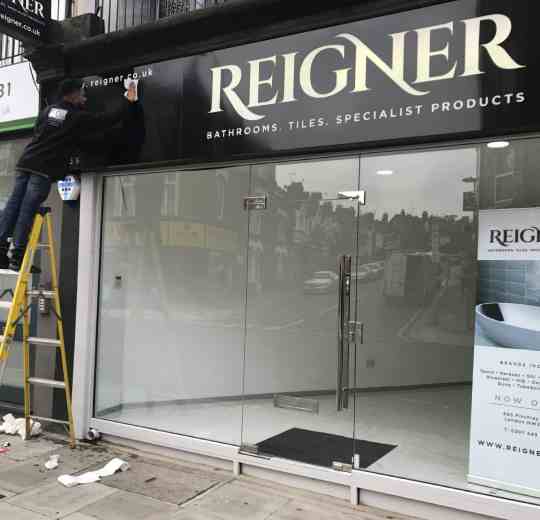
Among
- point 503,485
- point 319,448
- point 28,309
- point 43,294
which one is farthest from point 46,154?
point 503,485

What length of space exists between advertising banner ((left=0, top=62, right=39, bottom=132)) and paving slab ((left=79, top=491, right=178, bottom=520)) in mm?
3994

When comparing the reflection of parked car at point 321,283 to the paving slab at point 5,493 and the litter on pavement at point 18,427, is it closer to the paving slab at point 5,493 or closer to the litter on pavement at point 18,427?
the litter on pavement at point 18,427

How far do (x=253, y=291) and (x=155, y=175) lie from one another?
5.34ft

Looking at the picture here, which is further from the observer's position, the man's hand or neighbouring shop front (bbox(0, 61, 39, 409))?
neighbouring shop front (bbox(0, 61, 39, 409))

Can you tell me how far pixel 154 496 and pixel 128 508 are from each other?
0.25m

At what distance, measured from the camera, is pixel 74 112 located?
4949mm

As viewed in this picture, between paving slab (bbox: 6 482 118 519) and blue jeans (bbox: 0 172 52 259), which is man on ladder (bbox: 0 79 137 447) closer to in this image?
blue jeans (bbox: 0 172 52 259)

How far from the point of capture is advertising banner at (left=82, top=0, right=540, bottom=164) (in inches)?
139

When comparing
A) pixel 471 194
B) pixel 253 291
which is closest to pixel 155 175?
pixel 253 291

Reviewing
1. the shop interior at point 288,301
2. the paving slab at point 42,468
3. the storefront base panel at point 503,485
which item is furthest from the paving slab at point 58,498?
the storefront base panel at point 503,485

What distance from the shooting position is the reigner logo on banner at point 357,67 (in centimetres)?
358

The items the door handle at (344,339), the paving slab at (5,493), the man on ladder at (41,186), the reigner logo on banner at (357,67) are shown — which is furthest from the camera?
the man on ladder at (41,186)

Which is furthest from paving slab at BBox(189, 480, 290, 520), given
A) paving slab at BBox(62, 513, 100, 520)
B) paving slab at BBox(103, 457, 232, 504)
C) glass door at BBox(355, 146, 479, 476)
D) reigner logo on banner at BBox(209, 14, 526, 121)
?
reigner logo on banner at BBox(209, 14, 526, 121)

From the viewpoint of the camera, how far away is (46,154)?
4.87m
